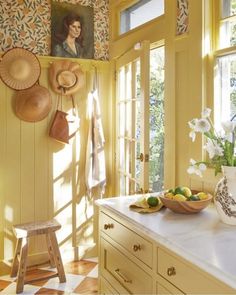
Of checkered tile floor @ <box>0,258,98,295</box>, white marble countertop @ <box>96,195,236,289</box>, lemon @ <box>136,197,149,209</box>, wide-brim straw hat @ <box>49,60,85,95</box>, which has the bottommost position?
checkered tile floor @ <box>0,258,98,295</box>

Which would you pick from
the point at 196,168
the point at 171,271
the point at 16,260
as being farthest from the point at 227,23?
the point at 16,260

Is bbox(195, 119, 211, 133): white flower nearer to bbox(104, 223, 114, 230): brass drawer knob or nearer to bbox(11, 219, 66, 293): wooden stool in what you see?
bbox(104, 223, 114, 230): brass drawer knob

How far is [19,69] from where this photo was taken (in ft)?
9.05

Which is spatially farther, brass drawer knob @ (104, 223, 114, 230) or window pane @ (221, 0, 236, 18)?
window pane @ (221, 0, 236, 18)

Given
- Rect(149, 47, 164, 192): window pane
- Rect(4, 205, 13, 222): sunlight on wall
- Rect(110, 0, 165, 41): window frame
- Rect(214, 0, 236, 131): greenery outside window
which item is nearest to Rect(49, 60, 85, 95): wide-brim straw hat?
Rect(110, 0, 165, 41): window frame

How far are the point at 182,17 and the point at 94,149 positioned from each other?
4.65ft

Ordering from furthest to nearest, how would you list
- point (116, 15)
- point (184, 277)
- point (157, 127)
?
point (157, 127) < point (116, 15) < point (184, 277)

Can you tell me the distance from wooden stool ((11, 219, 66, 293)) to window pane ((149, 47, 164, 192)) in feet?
3.50

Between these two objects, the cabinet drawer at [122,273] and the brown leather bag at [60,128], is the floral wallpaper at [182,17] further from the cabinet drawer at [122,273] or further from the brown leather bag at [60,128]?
the cabinet drawer at [122,273]

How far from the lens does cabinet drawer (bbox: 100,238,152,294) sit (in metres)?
1.44

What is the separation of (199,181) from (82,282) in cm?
138

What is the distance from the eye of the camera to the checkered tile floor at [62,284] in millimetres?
2553

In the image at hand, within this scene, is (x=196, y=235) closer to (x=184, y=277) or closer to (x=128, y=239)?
(x=184, y=277)

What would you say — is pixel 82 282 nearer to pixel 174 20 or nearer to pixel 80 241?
pixel 80 241
